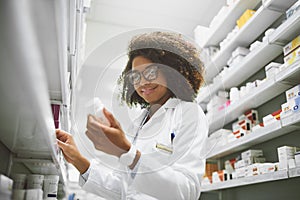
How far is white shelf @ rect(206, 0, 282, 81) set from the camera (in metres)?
2.46

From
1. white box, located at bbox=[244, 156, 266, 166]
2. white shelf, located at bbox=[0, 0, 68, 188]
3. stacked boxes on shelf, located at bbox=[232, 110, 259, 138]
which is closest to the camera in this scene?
white shelf, located at bbox=[0, 0, 68, 188]

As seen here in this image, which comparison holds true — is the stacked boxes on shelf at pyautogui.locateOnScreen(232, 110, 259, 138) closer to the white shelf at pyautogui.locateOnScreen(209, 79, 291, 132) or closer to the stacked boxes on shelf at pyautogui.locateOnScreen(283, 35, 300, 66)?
the white shelf at pyautogui.locateOnScreen(209, 79, 291, 132)

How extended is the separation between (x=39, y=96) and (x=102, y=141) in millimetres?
363

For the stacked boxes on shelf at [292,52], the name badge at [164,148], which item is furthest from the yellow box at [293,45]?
the name badge at [164,148]

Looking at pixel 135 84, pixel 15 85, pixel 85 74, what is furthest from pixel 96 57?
pixel 15 85

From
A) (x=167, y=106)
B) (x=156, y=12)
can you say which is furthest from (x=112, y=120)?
(x=156, y=12)

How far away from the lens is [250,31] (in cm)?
272

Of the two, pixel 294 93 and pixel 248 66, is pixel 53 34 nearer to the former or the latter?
pixel 294 93

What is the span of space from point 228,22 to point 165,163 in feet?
7.68

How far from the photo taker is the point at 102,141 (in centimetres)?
81

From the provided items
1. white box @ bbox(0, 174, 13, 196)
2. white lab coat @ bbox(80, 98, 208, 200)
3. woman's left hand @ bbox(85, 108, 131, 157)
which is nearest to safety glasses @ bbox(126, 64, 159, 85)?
white lab coat @ bbox(80, 98, 208, 200)

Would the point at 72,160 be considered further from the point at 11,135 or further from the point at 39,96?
the point at 39,96

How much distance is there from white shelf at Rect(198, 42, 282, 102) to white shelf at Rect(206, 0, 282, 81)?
0.73 ft

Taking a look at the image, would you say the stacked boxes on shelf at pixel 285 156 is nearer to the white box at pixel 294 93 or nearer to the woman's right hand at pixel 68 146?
the white box at pixel 294 93
